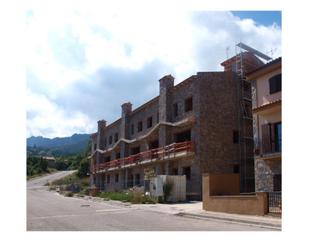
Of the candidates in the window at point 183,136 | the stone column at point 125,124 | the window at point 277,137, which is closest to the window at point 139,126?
the stone column at point 125,124

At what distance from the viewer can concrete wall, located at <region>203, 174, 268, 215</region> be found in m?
16.4

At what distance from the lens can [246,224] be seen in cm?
1451

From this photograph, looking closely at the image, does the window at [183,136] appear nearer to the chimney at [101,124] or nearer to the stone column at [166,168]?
the stone column at [166,168]

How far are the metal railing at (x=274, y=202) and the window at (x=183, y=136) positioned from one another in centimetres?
1579

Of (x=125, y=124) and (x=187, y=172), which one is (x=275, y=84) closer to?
(x=187, y=172)

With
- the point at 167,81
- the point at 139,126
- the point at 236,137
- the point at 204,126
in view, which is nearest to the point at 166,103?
the point at 167,81

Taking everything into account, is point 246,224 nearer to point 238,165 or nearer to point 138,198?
point 138,198

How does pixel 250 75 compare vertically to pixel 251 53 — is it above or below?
below

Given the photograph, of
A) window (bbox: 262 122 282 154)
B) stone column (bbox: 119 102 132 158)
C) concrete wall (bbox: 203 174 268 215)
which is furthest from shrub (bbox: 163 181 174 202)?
stone column (bbox: 119 102 132 158)

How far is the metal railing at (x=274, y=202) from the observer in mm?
15643

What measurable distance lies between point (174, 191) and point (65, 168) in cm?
7557

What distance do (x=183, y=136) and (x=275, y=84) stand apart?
42.3ft

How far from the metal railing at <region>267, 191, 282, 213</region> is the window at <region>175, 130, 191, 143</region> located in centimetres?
1579
